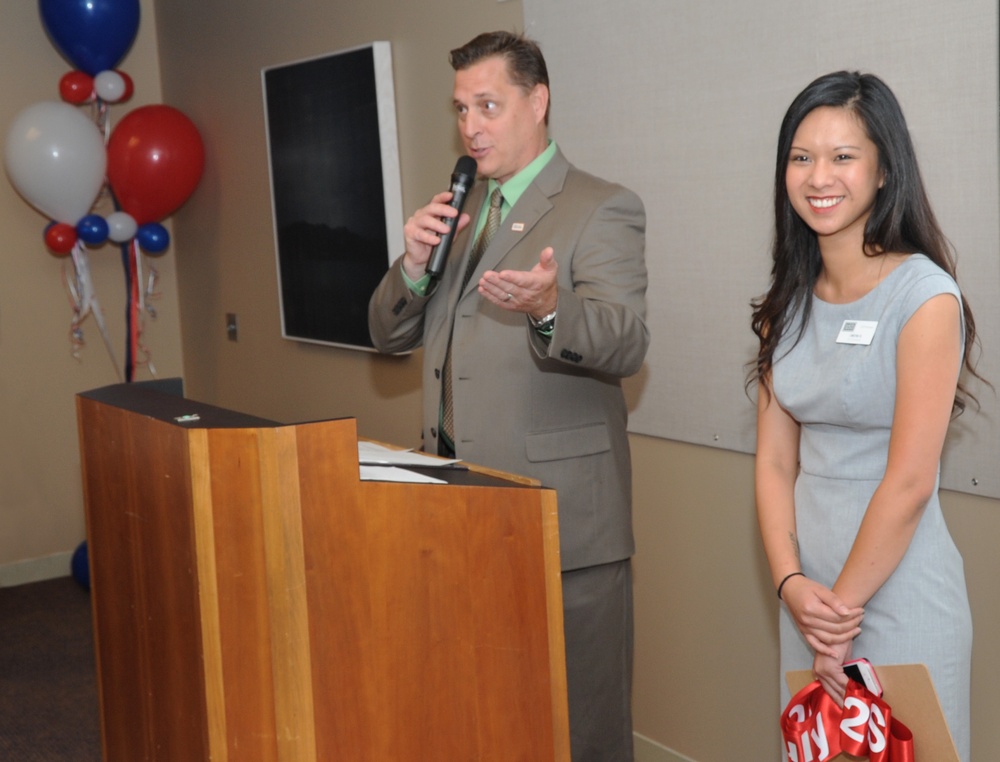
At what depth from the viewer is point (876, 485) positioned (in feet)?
5.66

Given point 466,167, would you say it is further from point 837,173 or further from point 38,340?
point 38,340

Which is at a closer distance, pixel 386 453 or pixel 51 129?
pixel 386 453

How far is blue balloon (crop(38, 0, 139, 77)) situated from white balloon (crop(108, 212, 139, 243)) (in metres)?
0.63

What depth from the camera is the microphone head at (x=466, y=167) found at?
210 cm

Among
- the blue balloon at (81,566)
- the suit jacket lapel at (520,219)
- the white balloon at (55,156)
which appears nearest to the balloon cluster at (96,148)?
the white balloon at (55,156)

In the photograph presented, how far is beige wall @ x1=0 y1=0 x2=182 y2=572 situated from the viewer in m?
5.09

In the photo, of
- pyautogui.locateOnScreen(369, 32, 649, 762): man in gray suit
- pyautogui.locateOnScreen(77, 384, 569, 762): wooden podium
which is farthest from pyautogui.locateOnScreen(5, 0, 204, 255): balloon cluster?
pyautogui.locateOnScreen(77, 384, 569, 762): wooden podium

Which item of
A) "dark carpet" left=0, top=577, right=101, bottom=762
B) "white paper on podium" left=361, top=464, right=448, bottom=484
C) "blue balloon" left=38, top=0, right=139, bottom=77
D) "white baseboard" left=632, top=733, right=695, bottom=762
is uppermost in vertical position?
"blue balloon" left=38, top=0, right=139, bottom=77

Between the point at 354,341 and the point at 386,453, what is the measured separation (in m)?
2.32

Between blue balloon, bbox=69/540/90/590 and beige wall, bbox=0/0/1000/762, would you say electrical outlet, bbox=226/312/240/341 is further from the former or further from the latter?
blue balloon, bbox=69/540/90/590

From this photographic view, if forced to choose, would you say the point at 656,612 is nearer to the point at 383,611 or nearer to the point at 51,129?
the point at 383,611

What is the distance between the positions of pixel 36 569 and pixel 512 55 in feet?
13.2

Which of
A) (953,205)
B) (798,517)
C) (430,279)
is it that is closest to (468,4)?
(430,279)

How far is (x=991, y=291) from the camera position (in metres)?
2.14
